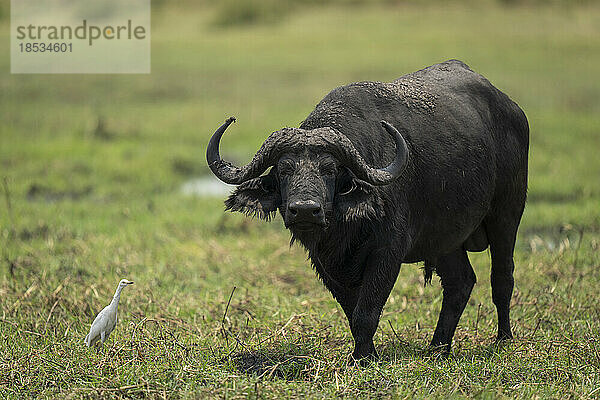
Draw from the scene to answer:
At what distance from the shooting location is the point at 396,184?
484 centimetres

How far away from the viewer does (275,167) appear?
456 cm

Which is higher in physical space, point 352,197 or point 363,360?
point 352,197

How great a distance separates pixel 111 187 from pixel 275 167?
647 centimetres

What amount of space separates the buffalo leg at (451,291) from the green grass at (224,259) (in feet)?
0.56

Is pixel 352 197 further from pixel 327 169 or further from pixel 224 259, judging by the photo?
pixel 224 259

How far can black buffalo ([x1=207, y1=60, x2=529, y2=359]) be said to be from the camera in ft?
14.5

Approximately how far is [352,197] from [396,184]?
0.44m

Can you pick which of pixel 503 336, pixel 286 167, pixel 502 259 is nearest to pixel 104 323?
pixel 286 167

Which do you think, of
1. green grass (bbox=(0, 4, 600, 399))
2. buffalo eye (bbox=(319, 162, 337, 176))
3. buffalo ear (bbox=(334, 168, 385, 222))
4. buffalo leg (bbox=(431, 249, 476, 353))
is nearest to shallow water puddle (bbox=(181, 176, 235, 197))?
green grass (bbox=(0, 4, 600, 399))

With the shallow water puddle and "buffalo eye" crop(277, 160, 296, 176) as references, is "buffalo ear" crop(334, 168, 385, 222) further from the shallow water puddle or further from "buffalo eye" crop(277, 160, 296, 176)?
the shallow water puddle

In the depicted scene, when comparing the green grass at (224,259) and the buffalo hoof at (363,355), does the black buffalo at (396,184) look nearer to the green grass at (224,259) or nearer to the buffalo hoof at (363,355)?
the buffalo hoof at (363,355)

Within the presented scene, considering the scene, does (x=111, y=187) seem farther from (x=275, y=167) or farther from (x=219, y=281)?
(x=275, y=167)

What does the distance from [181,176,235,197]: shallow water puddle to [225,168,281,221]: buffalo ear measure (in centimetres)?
588

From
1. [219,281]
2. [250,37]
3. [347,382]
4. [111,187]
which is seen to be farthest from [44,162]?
[250,37]
